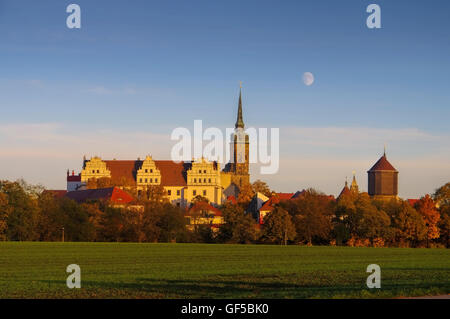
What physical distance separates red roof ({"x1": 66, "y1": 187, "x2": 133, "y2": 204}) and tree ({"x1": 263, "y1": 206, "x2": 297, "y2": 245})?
1298 inches

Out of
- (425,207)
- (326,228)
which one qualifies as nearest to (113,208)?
(326,228)

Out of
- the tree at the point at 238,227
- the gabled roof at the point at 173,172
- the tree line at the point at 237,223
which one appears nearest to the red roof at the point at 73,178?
the gabled roof at the point at 173,172

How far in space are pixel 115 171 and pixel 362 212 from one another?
9310cm

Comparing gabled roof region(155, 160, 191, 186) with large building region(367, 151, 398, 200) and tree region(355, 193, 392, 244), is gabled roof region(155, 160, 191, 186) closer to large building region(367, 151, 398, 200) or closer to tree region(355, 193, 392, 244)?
large building region(367, 151, 398, 200)

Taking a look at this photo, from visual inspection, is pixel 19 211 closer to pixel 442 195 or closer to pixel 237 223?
pixel 237 223

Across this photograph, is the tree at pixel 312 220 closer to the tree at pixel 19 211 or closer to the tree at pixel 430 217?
the tree at pixel 430 217

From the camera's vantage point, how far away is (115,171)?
169m

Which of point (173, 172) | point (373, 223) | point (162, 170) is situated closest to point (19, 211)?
point (373, 223)

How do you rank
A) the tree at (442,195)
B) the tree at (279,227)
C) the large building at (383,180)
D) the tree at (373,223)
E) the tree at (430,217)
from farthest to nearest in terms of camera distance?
the large building at (383,180) < the tree at (442,195) < the tree at (430,217) < the tree at (373,223) < the tree at (279,227)

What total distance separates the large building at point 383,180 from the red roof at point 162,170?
5562cm

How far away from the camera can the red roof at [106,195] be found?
11732 centimetres
